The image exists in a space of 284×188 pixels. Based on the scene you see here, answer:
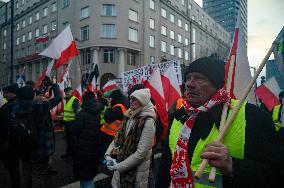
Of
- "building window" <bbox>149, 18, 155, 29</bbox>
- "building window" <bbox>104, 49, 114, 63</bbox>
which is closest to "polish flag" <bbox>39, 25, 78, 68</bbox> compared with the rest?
"building window" <bbox>104, 49, 114, 63</bbox>

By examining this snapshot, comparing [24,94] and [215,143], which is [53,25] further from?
[215,143]

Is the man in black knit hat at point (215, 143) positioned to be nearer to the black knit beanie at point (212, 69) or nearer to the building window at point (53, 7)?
the black knit beanie at point (212, 69)

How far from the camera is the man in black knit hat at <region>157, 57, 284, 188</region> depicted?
1.54 meters

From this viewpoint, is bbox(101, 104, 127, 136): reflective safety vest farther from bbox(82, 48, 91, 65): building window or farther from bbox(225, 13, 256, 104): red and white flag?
bbox(82, 48, 91, 65): building window

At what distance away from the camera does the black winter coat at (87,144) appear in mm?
4156

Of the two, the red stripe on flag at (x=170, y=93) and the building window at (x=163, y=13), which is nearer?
the red stripe on flag at (x=170, y=93)

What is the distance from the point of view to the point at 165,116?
4727 mm

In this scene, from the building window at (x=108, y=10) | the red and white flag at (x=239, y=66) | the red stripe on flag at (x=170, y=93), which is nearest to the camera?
the red and white flag at (x=239, y=66)

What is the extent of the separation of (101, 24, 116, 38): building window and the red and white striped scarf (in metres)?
31.8

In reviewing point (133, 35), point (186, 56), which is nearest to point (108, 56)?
point (133, 35)

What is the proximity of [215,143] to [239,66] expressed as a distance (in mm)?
1145

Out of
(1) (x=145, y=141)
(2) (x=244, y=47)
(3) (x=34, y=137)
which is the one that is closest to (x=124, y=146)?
(1) (x=145, y=141)

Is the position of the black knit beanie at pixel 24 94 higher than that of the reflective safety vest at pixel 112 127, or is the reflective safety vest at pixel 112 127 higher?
the black knit beanie at pixel 24 94

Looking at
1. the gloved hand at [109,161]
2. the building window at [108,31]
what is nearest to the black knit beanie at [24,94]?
the gloved hand at [109,161]
